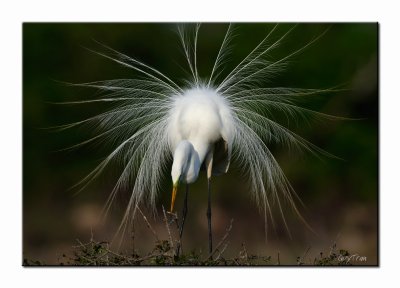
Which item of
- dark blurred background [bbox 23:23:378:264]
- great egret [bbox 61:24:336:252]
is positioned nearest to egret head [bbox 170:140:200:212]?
great egret [bbox 61:24:336:252]

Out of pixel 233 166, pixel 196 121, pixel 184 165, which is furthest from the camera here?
pixel 233 166

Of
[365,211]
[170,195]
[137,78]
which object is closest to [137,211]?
[170,195]

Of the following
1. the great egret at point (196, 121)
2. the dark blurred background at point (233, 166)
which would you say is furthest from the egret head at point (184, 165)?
the dark blurred background at point (233, 166)

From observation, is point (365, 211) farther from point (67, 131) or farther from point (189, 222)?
point (67, 131)

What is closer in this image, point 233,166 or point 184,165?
point 184,165

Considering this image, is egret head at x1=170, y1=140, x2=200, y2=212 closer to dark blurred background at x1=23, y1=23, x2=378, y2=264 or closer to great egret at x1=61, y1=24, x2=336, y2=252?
great egret at x1=61, y1=24, x2=336, y2=252

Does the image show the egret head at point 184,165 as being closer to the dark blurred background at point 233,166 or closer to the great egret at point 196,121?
the great egret at point 196,121

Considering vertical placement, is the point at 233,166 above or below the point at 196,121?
below
